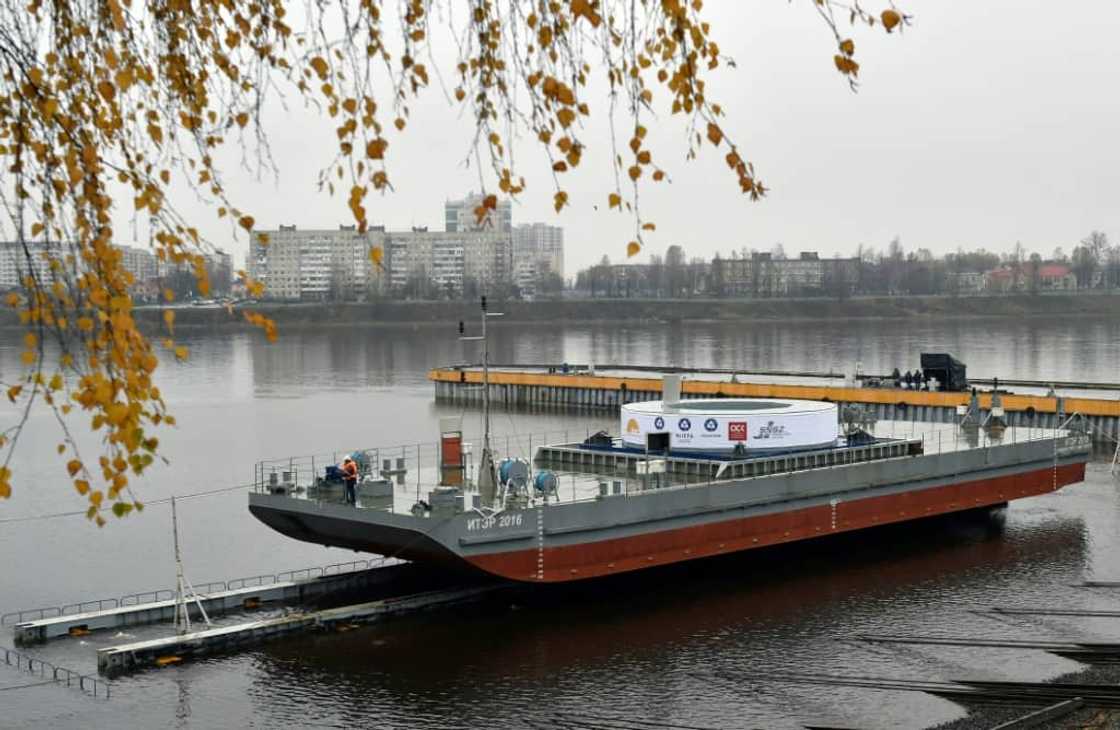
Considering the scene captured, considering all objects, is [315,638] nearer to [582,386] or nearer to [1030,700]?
[1030,700]

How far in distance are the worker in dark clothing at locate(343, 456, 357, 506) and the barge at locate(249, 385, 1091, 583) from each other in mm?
191

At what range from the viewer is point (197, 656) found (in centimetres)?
2208

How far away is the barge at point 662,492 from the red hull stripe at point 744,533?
3cm

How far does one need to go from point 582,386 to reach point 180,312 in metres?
91.5

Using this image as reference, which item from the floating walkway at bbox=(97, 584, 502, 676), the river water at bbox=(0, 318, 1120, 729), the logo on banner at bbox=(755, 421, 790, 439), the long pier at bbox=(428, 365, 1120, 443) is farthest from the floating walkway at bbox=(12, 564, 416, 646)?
the long pier at bbox=(428, 365, 1120, 443)

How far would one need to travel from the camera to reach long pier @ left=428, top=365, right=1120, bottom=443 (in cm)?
5103

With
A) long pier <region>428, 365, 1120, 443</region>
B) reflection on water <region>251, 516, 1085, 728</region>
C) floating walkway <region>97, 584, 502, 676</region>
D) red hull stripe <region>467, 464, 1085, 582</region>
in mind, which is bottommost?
reflection on water <region>251, 516, 1085, 728</region>

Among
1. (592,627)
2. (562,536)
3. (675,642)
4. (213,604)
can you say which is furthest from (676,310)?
(675,642)

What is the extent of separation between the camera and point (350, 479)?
24531mm

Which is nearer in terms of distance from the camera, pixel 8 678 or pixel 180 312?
pixel 8 678

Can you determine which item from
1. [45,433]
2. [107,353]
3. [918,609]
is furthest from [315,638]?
A: [45,433]

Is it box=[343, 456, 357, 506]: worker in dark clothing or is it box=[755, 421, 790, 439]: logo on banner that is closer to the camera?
box=[343, 456, 357, 506]: worker in dark clothing

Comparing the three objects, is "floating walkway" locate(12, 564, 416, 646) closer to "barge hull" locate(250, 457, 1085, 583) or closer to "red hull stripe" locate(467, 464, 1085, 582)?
"barge hull" locate(250, 457, 1085, 583)

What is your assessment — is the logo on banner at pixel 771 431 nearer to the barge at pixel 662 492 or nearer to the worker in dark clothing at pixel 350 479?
the barge at pixel 662 492
